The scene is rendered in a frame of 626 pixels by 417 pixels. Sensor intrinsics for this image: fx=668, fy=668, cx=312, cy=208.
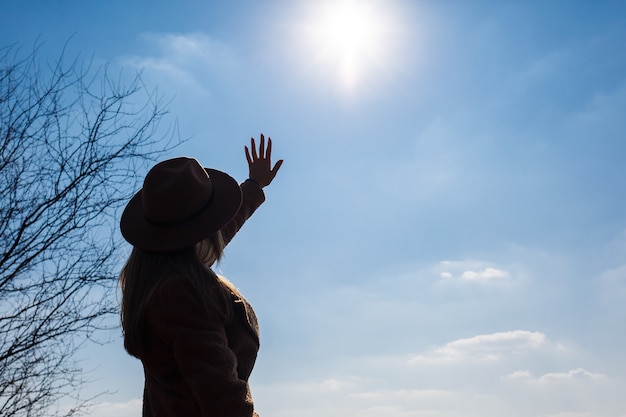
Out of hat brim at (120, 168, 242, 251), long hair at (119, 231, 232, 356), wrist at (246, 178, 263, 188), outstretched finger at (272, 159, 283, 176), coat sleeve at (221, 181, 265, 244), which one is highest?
outstretched finger at (272, 159, 283, 176)

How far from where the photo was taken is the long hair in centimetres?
202

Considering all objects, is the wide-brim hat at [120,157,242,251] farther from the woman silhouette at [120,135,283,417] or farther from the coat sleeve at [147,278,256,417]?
the coat sleeve at [147,278,256,417]

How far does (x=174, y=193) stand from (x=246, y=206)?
724 millimetres

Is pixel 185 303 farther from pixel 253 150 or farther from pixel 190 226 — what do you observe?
pixel 253 150

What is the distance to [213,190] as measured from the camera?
2256 millimetres

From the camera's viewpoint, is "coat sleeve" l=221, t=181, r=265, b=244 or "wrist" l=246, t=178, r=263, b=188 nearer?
"coat sleeve" l=221, t=181, r=265, b=244

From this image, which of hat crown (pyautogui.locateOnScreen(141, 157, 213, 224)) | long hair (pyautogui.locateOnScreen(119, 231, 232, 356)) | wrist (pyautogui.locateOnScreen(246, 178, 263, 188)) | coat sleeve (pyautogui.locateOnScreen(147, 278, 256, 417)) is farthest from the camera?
wrist (pyautogui.locateOnScreen(246, 178, 263, 188))

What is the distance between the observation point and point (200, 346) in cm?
192

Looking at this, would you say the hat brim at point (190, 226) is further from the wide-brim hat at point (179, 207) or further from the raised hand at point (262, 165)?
the raised hand at point (262, 165)

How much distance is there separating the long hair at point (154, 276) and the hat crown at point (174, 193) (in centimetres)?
11

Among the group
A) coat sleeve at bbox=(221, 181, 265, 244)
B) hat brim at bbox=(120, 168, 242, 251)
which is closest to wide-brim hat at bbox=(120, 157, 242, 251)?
hat brim at bbox=(120, 168, 242, 251)

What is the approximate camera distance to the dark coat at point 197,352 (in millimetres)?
1883

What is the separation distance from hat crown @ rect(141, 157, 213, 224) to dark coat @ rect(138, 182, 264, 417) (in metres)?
0.23

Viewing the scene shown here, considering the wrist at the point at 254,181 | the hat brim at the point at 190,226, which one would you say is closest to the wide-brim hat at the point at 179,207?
the hat brim at the point at 190,226
